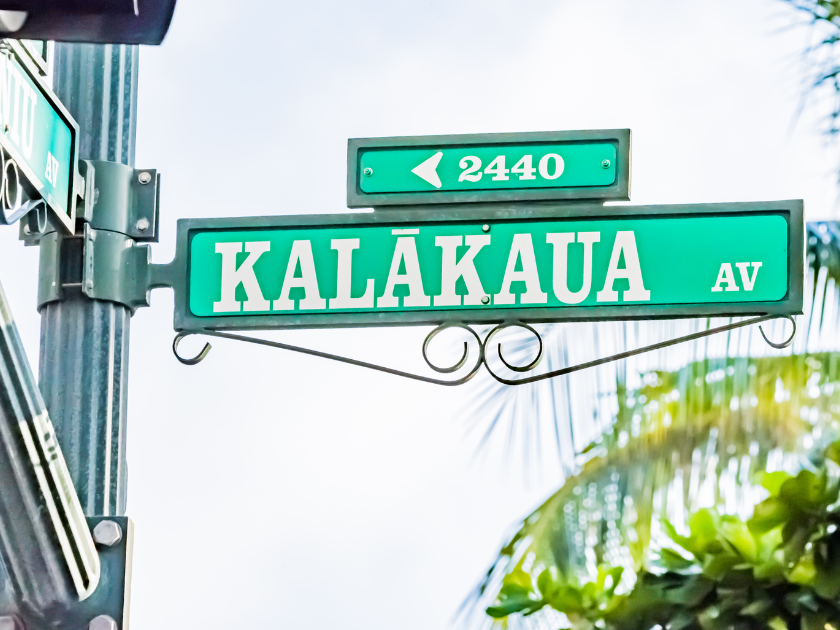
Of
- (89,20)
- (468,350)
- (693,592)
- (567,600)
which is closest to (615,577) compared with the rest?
(567,600)

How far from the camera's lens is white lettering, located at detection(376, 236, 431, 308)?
3164mm

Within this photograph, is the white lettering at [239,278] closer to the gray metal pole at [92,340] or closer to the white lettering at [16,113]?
the gray metal pole at [92,340]

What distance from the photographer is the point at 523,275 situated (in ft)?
10.4

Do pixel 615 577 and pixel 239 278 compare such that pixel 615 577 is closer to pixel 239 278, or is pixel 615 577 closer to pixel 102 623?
pixel 239 278

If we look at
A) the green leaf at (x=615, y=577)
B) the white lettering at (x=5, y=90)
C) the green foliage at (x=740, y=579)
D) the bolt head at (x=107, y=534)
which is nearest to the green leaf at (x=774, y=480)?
the green foliage at (x=740, y=579)

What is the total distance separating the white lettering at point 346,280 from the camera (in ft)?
10.4

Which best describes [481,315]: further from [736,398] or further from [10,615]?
[736,398]

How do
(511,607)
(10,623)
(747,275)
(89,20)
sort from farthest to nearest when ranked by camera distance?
(511,607) → (747,275) → (10,623) → (89,20)

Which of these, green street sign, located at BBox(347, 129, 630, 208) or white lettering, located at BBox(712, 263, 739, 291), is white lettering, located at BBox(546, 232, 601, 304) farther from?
white lettering, located at BBox(712, 263, 739, 291)

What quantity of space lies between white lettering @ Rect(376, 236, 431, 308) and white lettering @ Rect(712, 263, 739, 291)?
0.63 meters

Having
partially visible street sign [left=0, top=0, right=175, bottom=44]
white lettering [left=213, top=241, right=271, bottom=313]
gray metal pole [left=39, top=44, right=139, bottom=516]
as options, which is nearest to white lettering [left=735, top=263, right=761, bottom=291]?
white lettering [left=213, top=241, right=271, bottom=313]

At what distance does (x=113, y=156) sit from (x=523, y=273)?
1005mm

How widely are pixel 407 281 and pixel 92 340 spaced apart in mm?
718

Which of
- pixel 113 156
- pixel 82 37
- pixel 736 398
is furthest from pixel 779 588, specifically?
pixel 82 37
